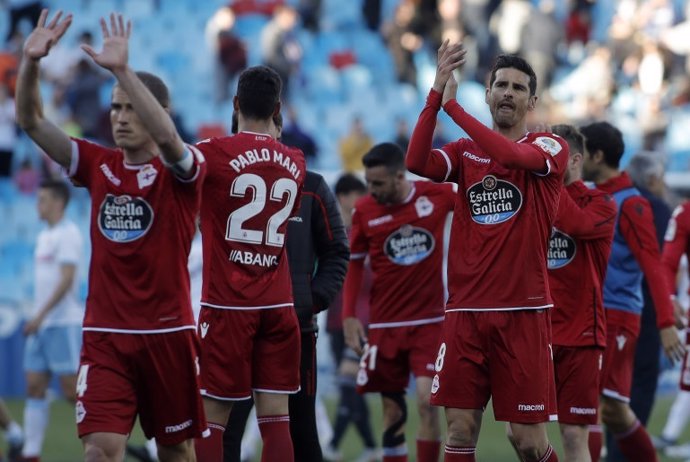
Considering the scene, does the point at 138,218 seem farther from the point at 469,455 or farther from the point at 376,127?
the point at 376,127

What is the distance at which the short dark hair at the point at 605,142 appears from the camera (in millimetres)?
8070

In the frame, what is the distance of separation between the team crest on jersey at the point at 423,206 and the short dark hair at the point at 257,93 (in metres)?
2.21

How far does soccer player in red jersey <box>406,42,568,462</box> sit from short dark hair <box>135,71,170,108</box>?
1.21 meters

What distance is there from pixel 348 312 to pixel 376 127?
46.6ft

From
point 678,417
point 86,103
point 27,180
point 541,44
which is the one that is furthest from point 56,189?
point 541,44

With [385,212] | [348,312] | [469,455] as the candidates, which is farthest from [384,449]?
[469,455]

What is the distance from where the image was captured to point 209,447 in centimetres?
642

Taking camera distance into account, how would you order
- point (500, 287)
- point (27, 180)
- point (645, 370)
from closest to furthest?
point (500, 287)
point (645, 370)
point (27, 180)

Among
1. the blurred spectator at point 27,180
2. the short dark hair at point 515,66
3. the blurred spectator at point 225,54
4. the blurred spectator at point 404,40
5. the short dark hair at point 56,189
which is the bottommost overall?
the short dark hair at point 56,189

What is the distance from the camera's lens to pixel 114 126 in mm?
5773

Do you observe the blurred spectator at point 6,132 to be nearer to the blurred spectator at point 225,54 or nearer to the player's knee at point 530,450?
the blurred spectator at point 225,54

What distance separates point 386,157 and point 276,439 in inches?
100

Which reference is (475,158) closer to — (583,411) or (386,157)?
(583,411)

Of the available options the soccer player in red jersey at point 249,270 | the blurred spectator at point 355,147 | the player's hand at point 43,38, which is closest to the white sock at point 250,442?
the soccer player in red jersey at point 249,270
